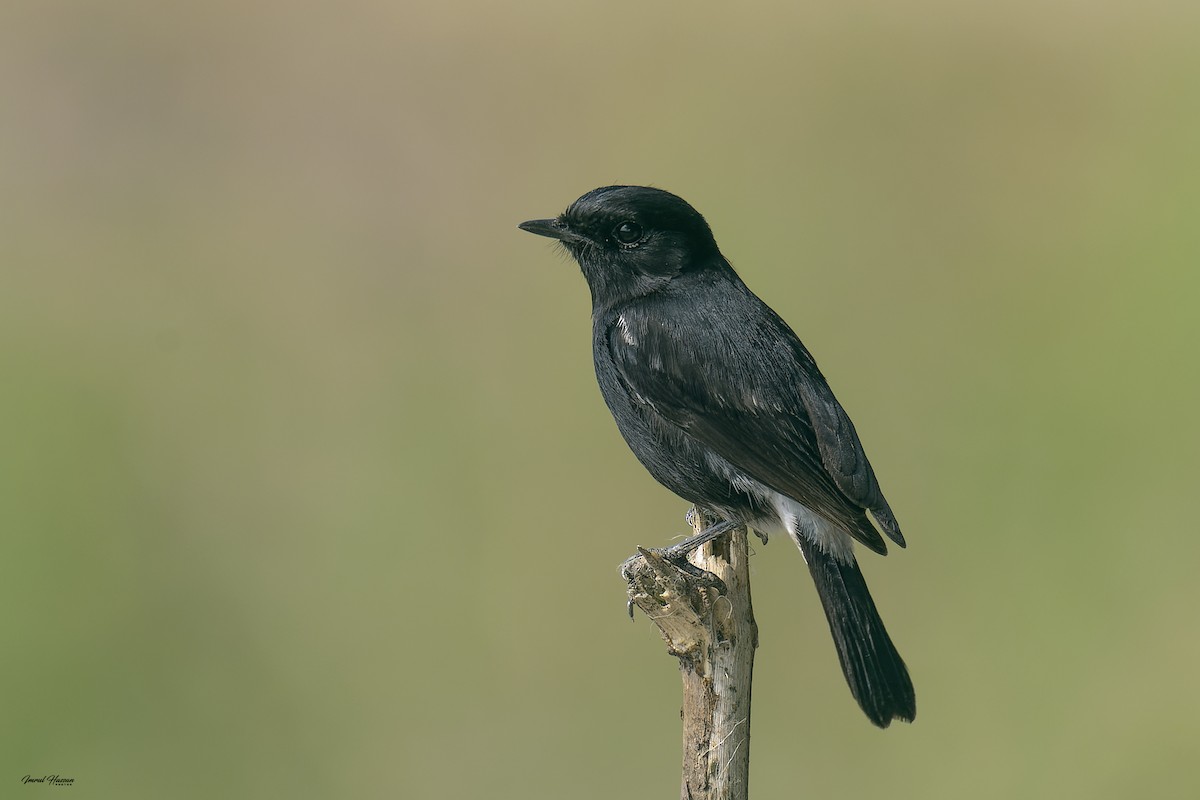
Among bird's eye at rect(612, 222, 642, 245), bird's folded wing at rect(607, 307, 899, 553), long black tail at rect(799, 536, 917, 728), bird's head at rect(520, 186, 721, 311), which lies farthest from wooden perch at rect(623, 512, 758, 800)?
bird's eye at rect(612, 222, 642, 245)

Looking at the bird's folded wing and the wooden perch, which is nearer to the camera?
the wooden perch

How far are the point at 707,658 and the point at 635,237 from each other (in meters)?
1.75

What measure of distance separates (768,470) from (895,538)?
50 centimetres

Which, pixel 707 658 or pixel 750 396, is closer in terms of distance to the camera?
pixel 707 658

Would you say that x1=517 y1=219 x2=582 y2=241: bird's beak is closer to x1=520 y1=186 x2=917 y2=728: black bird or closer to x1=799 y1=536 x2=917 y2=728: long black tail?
x1=520 y1=186 x2=917 y2=728: black bird

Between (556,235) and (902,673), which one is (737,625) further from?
(556,235)

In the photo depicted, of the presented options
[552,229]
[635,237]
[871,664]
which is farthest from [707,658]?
[552,229]

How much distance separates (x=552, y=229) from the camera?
4750 mm

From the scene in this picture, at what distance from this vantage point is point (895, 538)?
401 centimetres

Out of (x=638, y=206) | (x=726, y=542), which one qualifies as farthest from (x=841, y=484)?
(x=638, y=206)

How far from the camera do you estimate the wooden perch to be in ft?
11.9

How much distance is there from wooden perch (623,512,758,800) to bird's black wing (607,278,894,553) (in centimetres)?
47

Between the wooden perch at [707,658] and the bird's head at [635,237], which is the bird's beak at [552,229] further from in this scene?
the wooden perch at [707,658]

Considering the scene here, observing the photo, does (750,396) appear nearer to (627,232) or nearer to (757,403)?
(757,403)
